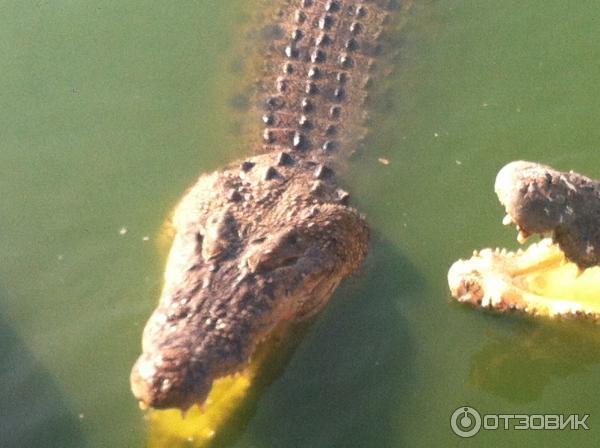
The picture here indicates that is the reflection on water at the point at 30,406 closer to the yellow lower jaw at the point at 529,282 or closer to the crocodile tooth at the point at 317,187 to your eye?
the crocodile tooth at the point at 317,187

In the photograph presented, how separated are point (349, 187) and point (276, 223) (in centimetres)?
96

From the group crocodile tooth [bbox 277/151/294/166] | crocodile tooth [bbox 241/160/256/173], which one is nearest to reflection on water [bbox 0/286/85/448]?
crocodile tooth [bbox 241/160/256/173]

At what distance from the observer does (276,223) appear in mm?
4234

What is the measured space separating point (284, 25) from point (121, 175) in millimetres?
1618

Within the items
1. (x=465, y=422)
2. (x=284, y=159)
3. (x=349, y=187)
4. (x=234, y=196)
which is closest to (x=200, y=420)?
(x=234, y=196)

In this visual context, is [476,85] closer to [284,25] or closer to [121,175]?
[284,25]

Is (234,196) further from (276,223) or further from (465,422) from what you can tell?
(465,422)

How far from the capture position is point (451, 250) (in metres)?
4.86

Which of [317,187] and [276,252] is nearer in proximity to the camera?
[276,252]

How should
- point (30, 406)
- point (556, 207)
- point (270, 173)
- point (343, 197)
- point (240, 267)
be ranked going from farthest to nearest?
point (343, 197)
point (270, 173)
point (30, 406)
point (240, 267)
point (556, 207)

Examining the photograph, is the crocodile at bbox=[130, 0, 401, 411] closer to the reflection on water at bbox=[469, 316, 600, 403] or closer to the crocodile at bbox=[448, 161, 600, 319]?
the crocodile at bbox=[448, 161, 600, 319]

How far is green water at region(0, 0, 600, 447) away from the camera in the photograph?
4.17 meters

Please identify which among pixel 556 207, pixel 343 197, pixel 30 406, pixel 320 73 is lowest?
pixel 30 406

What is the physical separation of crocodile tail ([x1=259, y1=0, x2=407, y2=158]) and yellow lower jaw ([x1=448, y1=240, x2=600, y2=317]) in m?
1.20
